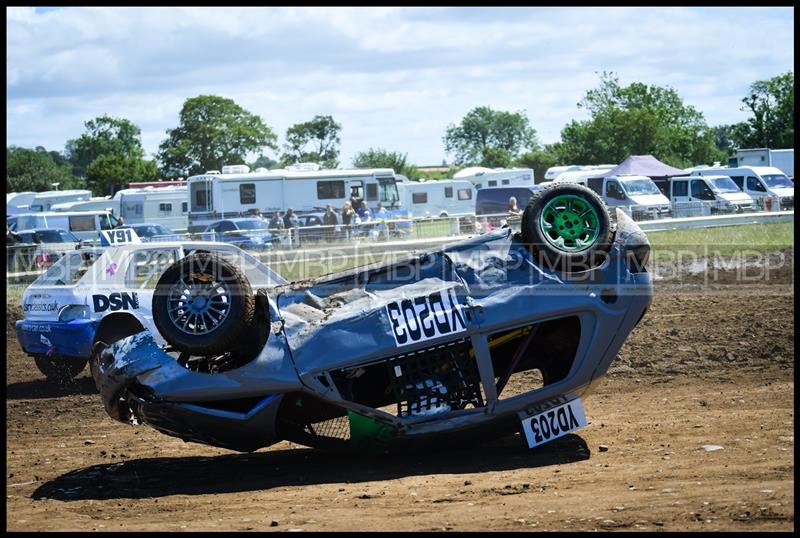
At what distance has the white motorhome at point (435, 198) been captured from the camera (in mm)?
48031

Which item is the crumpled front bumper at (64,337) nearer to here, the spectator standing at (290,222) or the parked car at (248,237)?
the parked car at (248,237)

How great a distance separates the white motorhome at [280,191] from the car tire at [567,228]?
29.1m

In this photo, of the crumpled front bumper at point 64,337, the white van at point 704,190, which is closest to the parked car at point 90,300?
the crumpled front bumper at point 64,337

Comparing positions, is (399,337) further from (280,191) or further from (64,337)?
(280,191)

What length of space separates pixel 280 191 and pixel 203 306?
30102 mm

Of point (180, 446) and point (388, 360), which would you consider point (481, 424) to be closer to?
point (388, 360)

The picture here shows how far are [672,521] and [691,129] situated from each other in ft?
247

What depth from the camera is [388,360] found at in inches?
305

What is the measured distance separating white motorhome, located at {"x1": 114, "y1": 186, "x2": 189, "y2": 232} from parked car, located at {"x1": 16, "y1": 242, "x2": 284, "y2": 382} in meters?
29.6

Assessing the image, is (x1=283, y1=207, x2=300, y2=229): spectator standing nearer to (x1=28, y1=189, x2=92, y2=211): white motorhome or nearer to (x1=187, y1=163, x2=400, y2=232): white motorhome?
(x1=187, y1=163, x2=400, y2=232): white motorhome

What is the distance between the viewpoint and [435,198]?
1912 inches

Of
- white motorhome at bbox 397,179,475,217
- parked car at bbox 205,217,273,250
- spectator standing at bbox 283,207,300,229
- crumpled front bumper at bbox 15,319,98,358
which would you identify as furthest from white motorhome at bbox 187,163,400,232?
crumpled front bumper at bbox 15,319,98,358

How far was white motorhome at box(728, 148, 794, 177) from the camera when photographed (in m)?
49.0

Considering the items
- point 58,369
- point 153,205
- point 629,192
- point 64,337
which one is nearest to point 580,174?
point 629,192
